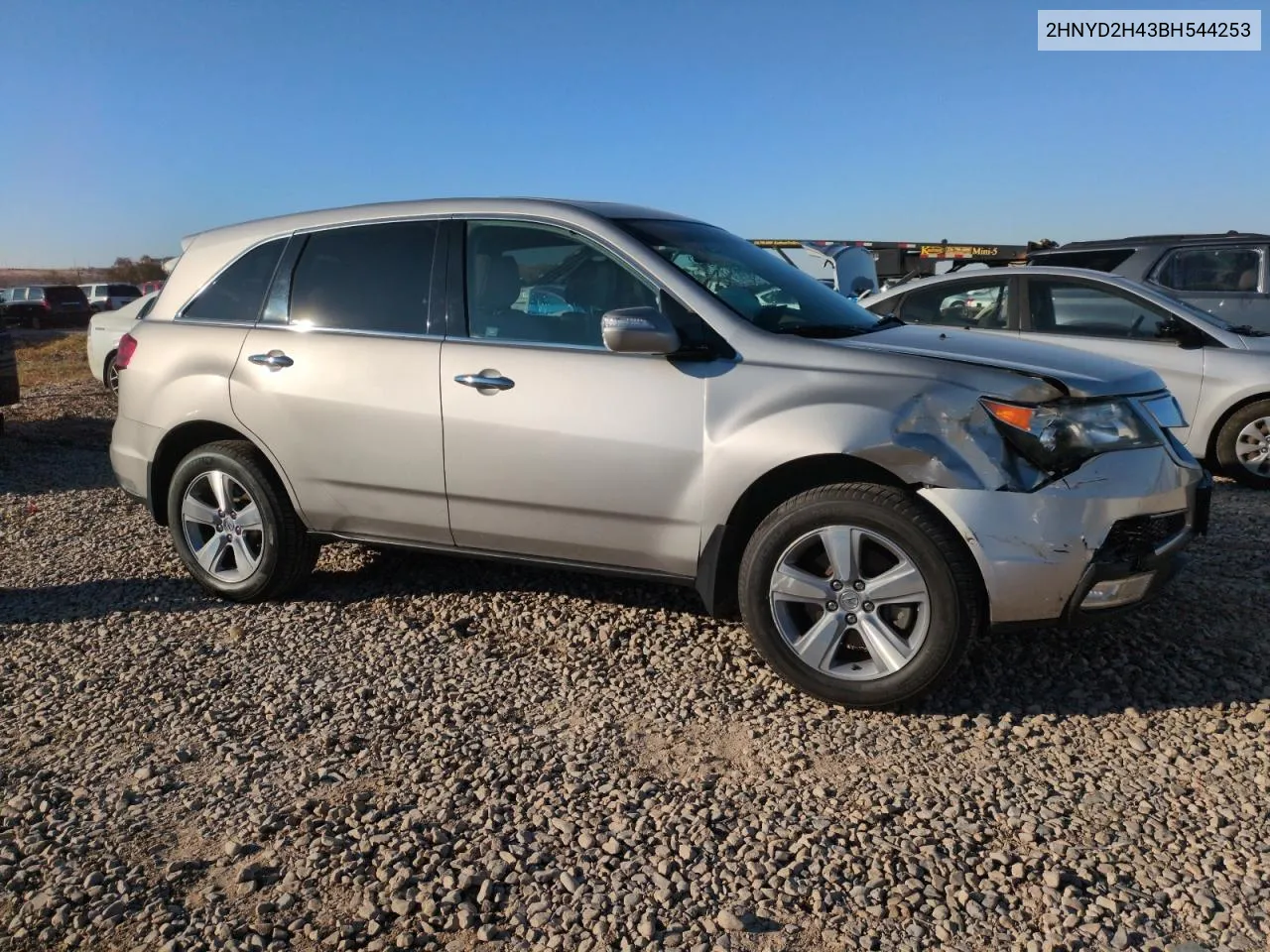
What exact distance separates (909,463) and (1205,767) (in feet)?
4.30

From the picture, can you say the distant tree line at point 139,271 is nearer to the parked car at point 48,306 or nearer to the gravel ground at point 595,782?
the parked car at point 48,306

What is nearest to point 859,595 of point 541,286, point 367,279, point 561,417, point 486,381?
point 561,417

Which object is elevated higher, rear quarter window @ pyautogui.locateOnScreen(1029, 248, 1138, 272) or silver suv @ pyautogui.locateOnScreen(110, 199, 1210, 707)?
rear quarter window @ pyautogui.locateOnScreen(1029, 248, 1138, 272)

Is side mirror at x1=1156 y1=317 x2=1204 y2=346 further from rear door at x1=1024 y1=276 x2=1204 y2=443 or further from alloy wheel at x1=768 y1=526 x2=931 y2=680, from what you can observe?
alloy wheel at x1=768 y1=526 x2=931 y2=680

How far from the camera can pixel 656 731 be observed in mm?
3482

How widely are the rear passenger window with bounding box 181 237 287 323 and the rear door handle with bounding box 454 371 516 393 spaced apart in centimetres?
130

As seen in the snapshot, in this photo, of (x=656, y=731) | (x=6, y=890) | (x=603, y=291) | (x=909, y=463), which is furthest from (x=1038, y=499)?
(x=6, y=890)

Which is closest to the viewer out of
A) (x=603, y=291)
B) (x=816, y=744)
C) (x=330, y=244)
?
(x=816, y=744)

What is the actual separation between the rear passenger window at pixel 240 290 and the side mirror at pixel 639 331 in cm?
195

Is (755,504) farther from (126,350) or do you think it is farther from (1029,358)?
(126,350)

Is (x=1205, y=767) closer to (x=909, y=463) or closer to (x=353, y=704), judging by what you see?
(x=909, y=463)

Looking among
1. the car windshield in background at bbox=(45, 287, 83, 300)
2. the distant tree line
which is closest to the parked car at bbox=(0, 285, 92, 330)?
the car windshield in background at bbox=(45, 287, 83, 300)

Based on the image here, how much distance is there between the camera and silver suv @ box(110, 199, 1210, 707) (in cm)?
338

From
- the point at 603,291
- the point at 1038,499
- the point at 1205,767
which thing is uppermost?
the point at 603,291
